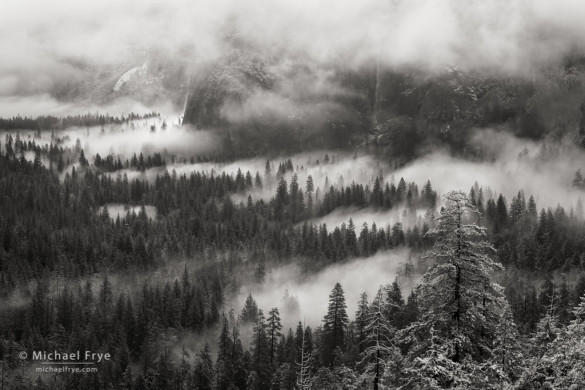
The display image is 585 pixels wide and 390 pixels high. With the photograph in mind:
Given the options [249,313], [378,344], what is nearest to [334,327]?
[249,313]

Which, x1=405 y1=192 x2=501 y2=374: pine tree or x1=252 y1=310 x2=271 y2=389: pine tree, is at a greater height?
x1=405 y1=192 x2=501 y2=374: pine tree

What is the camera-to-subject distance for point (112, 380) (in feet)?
444

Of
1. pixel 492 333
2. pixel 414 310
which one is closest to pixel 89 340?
pixel 414 310

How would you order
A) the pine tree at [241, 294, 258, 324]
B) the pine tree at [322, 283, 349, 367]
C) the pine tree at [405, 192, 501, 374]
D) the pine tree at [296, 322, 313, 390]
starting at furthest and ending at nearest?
the pine tree at [241, 294, 258, 324] → the pine tree at [322, 283, 349, 367] → the pine tree at [296, 322, 313, 390] → the pine tree at [405, 192, 501, 374]

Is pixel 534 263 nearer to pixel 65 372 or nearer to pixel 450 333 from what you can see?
pixel 65 372

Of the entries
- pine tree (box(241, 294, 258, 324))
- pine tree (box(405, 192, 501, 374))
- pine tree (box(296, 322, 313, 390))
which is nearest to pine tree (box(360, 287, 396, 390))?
pine tree (box(296, 322, 313, 390))

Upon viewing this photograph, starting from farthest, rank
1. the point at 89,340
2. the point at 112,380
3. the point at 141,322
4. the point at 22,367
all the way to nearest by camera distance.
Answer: the point at 141,322, the point at 89,340, the point at 22,367, the point at 112,380

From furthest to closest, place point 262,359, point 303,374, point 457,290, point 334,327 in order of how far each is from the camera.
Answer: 1. point 262,359
2. point 334,327
3. point 303,374
4. point 457,290

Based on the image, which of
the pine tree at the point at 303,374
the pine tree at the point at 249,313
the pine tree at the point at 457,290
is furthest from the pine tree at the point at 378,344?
the pine tree at the point at 249,313

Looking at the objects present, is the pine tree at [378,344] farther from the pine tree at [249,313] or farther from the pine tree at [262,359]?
the pine tree at [249,313]

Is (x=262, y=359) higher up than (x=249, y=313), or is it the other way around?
(x=262, y=359)

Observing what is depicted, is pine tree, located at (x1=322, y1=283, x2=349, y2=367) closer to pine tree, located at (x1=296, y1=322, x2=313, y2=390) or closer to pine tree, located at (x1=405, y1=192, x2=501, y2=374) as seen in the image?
pine tree, located at (x1=296, y1=322, x2=313, y2=390)

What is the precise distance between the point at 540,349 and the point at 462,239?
605 inches

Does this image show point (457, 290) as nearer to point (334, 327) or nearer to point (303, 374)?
point (303, 374)
